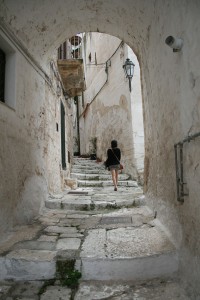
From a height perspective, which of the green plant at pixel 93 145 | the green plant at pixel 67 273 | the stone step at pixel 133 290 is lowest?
the stone step at pixel 133 290

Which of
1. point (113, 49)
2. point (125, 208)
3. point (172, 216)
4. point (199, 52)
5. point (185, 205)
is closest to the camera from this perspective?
point (199, 52)

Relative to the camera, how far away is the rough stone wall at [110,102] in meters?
8.75

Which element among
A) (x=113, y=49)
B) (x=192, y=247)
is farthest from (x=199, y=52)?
(x=113, y=49)

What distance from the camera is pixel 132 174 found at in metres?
8.35

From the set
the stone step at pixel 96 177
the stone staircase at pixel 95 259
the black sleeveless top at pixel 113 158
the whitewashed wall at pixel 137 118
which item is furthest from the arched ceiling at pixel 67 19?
the stone step at pixel 96 177

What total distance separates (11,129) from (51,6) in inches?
72.6

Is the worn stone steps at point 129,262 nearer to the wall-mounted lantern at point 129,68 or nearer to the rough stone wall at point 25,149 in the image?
the rough stone wall at point 25,149

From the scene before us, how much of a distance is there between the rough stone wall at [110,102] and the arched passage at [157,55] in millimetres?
3983

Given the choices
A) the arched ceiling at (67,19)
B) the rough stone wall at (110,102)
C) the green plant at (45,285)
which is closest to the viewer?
the green plant at (45,285)

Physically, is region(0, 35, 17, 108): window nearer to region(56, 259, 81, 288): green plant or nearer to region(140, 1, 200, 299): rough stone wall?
region(140, 1, 200, 299): rough stone wall

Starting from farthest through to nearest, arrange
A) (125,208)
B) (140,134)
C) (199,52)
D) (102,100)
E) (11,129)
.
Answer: (102,100)
(140,134)
(125,208)
(11,129)
(199,52)

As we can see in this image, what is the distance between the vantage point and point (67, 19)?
13.7 feet

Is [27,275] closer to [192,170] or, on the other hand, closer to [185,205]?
[185,205]

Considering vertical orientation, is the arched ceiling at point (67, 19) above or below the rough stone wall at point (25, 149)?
above
